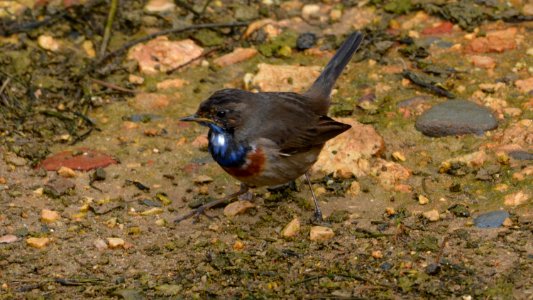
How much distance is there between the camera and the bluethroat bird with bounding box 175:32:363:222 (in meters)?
6.69

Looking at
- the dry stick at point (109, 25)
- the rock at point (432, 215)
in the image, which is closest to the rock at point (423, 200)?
the rock at point (432, 215)

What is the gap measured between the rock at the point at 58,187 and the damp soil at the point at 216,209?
0.13 feet

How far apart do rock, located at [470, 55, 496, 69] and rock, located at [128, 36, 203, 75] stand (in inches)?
109

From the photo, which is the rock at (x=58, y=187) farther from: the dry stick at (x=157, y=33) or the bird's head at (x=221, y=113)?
the dry stick at (x=157, y=33)

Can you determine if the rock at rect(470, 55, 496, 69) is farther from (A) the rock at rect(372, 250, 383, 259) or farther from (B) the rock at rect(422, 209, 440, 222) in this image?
(A) the rock at rect(372, 250, 383, 259)

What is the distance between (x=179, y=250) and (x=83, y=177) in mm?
1475

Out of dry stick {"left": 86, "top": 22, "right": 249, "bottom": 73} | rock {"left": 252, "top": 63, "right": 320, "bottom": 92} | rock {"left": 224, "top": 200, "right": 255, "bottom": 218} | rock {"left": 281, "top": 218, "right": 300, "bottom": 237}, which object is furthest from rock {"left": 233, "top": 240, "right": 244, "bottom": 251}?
dry stick {"left": 86, "top": 22, "right": 249, "bottom": 73}

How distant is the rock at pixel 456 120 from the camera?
763 cm

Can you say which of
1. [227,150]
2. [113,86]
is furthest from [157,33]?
[227,150]

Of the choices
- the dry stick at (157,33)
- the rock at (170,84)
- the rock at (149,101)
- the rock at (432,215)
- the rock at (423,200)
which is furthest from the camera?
the dry stick at (157,33)

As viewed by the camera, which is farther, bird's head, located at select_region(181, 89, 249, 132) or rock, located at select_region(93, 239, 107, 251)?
bird's head, located at select_region(181, 89, 249, 132)

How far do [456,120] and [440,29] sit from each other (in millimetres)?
1851

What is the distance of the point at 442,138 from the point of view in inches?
301

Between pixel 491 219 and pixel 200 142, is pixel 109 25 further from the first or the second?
pixel 491 219
